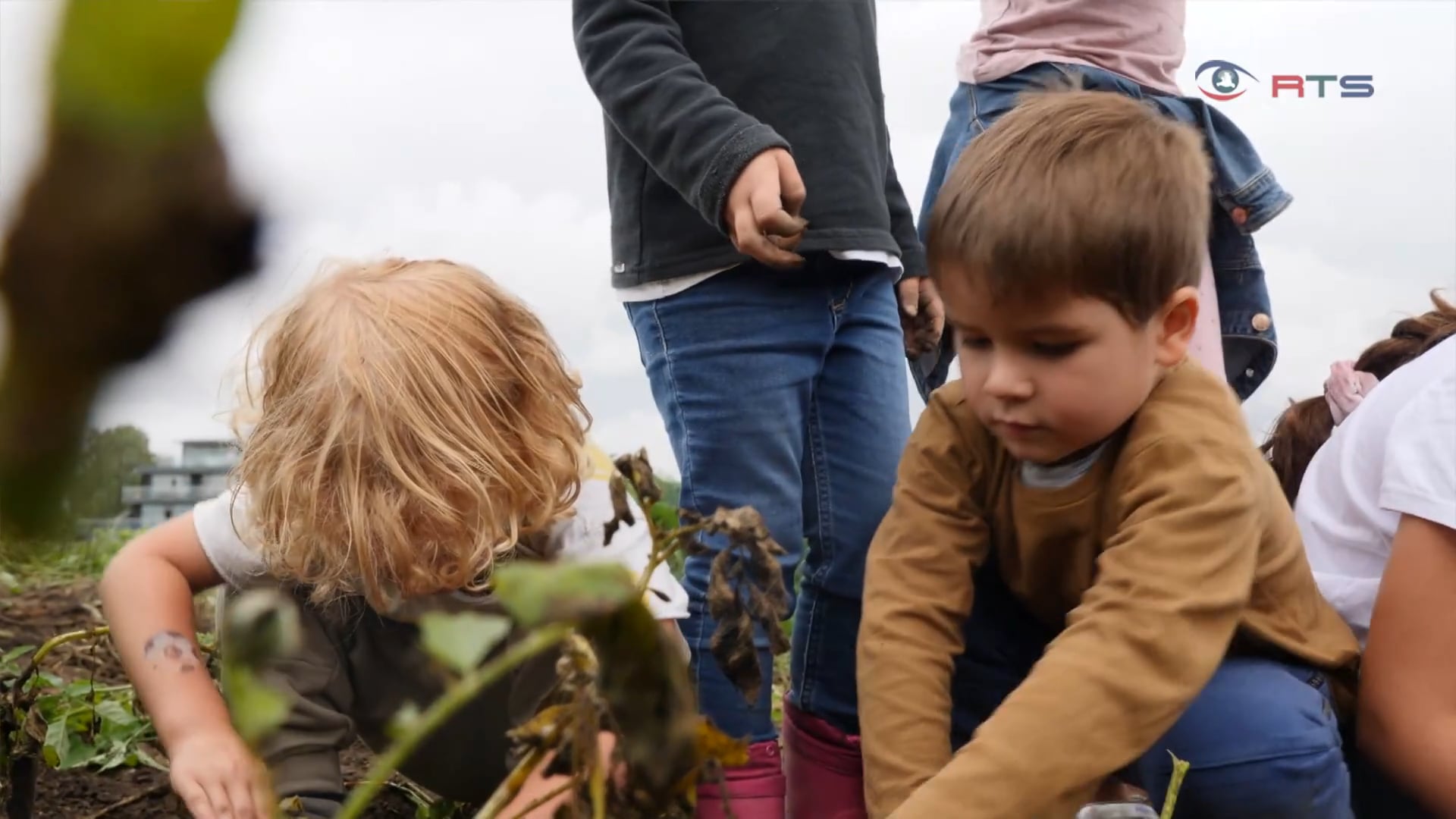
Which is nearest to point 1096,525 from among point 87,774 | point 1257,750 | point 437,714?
point 1257,750

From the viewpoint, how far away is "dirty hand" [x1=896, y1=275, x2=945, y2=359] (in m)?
1.90

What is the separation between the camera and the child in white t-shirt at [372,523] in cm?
124

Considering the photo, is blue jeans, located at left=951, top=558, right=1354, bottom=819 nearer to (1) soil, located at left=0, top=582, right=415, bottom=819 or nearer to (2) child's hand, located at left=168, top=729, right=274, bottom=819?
(2) child's hand, located at left=168, top=729, right=274, bottom=819

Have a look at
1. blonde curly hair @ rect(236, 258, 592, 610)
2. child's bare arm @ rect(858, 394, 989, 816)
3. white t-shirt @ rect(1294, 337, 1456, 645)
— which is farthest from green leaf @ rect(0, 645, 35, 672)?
white t-shirt @ rect(1294, 337, 1456, 645)

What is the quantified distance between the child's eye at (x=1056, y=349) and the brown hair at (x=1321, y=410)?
0.58 meters

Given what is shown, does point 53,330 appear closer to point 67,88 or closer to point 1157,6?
point 67,88

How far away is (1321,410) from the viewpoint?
176 cm

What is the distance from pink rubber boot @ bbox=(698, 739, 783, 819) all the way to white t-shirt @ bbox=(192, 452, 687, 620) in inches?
6.4

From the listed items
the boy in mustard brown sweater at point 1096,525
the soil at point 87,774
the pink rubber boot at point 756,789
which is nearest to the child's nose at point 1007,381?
the boy in mustard brown sweater at point 1096,525

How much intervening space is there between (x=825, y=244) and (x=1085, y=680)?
632mm

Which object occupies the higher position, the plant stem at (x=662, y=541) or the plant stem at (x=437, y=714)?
the plant stem at (x=437, y=714)

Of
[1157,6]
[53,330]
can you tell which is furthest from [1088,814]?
[1157,6]

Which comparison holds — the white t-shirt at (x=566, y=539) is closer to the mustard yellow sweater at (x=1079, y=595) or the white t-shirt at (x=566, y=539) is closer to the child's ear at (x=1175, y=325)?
the mustard yellow sweater at (x=1079, y=595)

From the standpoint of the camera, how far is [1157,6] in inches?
74.5
